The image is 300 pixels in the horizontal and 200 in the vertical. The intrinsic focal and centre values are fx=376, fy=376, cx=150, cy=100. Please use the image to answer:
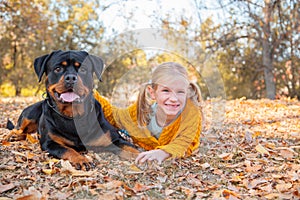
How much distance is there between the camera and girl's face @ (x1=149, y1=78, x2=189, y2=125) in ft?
11.5

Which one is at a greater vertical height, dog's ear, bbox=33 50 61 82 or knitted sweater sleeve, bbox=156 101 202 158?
dog's ear, bbox=33 50 61 82

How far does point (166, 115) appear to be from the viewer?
11.9 ft

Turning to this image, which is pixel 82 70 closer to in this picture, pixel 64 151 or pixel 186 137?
pixel 64 151

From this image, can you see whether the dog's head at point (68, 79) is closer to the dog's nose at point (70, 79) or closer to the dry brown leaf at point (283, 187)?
the dog's nose at point (70, 79)

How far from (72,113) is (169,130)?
0.92 m

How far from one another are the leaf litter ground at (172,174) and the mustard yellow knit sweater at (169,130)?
0.12 meters

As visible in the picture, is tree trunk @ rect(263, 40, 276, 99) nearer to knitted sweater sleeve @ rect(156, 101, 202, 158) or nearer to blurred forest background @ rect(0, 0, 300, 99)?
blurred forest background @ rect(0, 0, 300, 99)

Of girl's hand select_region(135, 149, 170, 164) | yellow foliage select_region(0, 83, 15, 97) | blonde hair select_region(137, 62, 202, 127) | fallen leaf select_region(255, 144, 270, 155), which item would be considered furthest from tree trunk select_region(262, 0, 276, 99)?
yellow foliage select_region(0, 83, 15, 97)

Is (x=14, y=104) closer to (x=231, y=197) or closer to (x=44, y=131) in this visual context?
(x=44, y=131)

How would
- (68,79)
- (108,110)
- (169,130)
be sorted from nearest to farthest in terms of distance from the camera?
1. (68,79)
2. (169,130)
3. (108,110)

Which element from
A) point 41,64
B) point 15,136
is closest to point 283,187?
point 41,64

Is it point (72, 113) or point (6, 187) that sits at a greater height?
point (72, 113)

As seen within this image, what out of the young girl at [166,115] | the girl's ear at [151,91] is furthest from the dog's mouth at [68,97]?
the girl's ear at [151,91]

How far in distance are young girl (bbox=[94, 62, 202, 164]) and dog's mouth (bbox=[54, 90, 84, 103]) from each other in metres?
0.63
